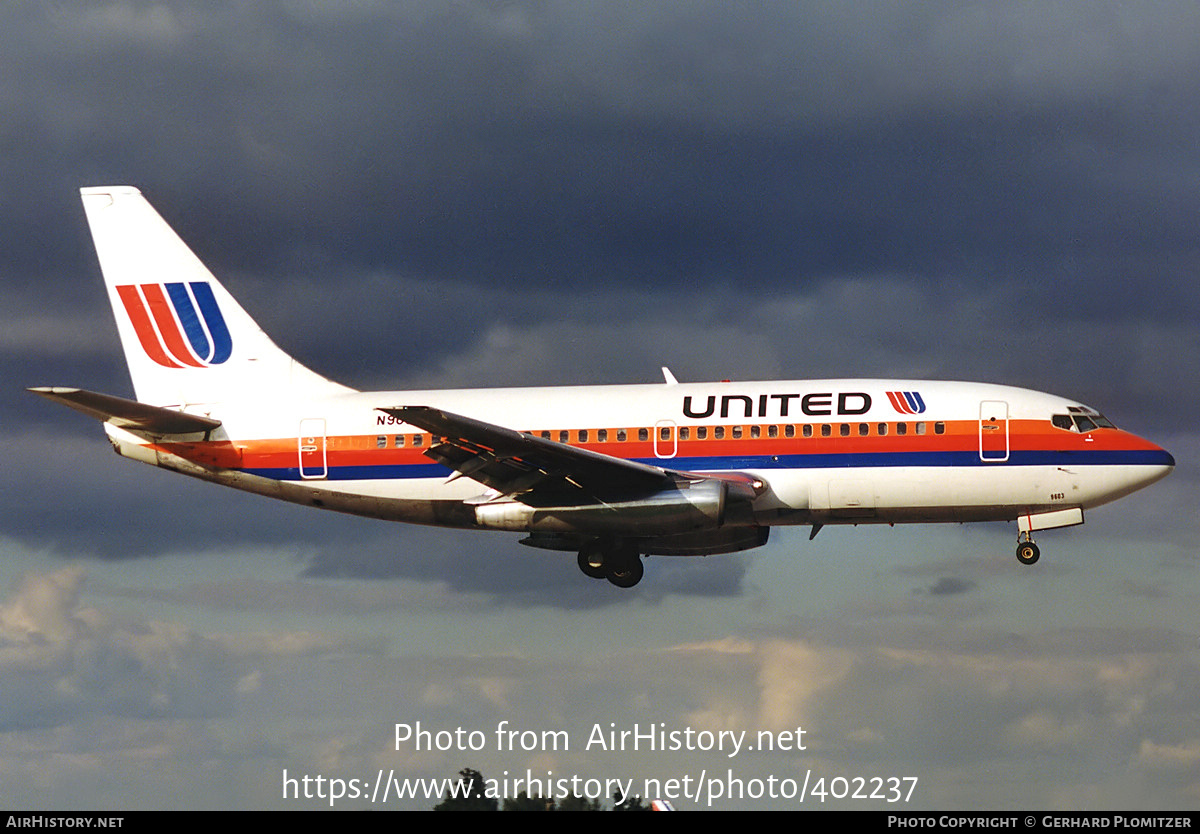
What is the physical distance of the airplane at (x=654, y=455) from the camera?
144ft

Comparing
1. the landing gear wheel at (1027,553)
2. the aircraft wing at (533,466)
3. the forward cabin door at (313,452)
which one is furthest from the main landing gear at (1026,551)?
the forward cabin door at (313,452)

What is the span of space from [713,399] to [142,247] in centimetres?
1993

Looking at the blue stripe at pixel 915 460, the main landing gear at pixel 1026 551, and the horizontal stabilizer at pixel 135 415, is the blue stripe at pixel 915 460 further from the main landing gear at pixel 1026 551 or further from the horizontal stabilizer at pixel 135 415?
the horizontal stabilizer at pixel 135 415

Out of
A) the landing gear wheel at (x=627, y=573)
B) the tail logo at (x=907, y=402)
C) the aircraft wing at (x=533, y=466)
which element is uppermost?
the tail logo at (x=907, y=402)

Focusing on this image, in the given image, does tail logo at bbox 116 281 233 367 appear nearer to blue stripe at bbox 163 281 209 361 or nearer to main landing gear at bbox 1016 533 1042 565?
blue stripe at bbox 163 281 209 361

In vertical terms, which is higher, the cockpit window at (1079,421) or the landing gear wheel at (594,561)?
the cockpit window at (1079,421)

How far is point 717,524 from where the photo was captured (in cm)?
4300

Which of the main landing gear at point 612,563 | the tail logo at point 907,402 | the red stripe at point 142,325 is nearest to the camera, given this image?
the tail logo at point 907,402

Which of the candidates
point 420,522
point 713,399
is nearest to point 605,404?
point 713,399

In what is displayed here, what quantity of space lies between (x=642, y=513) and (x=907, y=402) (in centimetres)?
810

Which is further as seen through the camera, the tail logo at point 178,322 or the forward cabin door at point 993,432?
the tail logo at point 178,322

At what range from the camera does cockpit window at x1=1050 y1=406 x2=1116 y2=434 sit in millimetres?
44594

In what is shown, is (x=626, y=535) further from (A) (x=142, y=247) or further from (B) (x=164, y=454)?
(A) (x=142, y=247)

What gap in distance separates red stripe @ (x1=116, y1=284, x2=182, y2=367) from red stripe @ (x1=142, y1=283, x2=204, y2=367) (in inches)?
9.5
